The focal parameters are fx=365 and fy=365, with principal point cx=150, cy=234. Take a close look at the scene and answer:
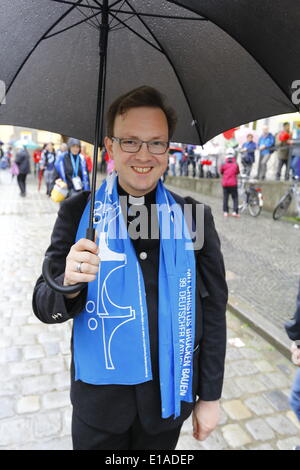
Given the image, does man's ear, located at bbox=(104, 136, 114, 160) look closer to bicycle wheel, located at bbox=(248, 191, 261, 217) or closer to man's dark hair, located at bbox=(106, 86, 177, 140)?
man's dark hair, located at bbox=(106, 86, 177, 140)

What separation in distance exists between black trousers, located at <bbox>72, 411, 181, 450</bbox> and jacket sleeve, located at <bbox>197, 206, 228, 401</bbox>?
280 millimetres

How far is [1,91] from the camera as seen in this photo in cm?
174

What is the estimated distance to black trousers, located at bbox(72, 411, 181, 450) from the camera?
1.54 metres

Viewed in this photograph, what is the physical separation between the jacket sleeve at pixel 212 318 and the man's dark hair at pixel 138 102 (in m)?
0.50

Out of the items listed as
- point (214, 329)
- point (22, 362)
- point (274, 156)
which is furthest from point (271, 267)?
point (274, 156)

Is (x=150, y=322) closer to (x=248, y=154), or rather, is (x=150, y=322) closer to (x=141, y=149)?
(x=141, y=149)

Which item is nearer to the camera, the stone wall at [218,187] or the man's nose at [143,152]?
the man's nose at [143,152]

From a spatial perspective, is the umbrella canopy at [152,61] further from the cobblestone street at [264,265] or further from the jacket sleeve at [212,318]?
the cobblestone street at [264,265]

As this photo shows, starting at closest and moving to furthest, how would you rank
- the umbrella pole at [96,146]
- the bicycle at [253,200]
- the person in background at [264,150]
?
the umbrella pole at [96,146] < the bicycle at [253,200] < the person in background at [264,150]

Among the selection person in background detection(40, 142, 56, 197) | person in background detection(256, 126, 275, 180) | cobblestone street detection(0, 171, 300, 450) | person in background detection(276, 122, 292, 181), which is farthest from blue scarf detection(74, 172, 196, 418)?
person in background detection(40, 142, 56, 197)

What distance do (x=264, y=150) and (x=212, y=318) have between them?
1287 cm

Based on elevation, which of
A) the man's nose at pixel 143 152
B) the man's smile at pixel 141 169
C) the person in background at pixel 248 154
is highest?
the person in background at pixel 248 154

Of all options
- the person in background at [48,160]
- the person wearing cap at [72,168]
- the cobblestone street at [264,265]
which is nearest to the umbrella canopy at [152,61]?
the cobblestone street at [264,265]

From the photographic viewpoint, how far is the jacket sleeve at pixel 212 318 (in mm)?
1591
